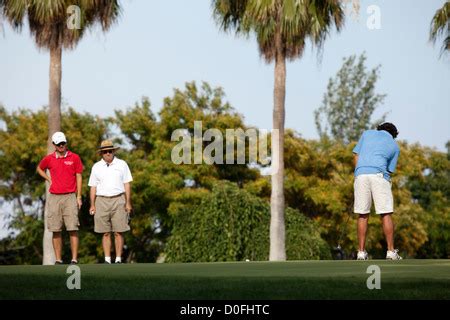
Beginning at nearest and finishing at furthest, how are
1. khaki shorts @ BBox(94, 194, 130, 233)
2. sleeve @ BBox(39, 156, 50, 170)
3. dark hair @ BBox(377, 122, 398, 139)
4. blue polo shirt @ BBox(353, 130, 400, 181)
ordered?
blue polo shirt @ BBox(353, 130, 400, 181) → dark hair @ BBox(377, 122, 398, 139) → sleeve @ BBox(39, 156, 50, 170) → khaki shorts @ BBox(94, 194, 130, 233)

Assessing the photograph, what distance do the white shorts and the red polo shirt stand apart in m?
4.23

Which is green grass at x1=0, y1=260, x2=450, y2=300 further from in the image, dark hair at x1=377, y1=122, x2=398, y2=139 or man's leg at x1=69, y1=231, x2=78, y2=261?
man's leg at x1=69, y1=231, x2=78, y2=261

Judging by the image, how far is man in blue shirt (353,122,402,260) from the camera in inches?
580

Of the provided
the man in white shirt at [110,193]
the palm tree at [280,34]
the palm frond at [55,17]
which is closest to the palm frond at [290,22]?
the palm tree at [280,34]

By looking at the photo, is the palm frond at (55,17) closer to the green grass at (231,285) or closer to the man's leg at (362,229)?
the man's leg at (362,229)

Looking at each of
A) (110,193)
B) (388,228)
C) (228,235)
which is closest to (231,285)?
(388,228)

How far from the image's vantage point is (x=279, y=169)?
28.5 meters

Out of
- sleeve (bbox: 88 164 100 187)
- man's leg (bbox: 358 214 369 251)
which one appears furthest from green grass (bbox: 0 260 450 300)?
sleeve (bbox: 88 164 100 187)

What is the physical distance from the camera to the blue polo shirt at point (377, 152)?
48.3ft

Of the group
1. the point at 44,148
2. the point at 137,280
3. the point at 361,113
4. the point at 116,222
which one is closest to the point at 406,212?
the point at 44,148

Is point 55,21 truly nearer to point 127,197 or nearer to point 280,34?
point 280,34

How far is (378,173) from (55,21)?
14.5 m

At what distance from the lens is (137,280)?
9.33m
